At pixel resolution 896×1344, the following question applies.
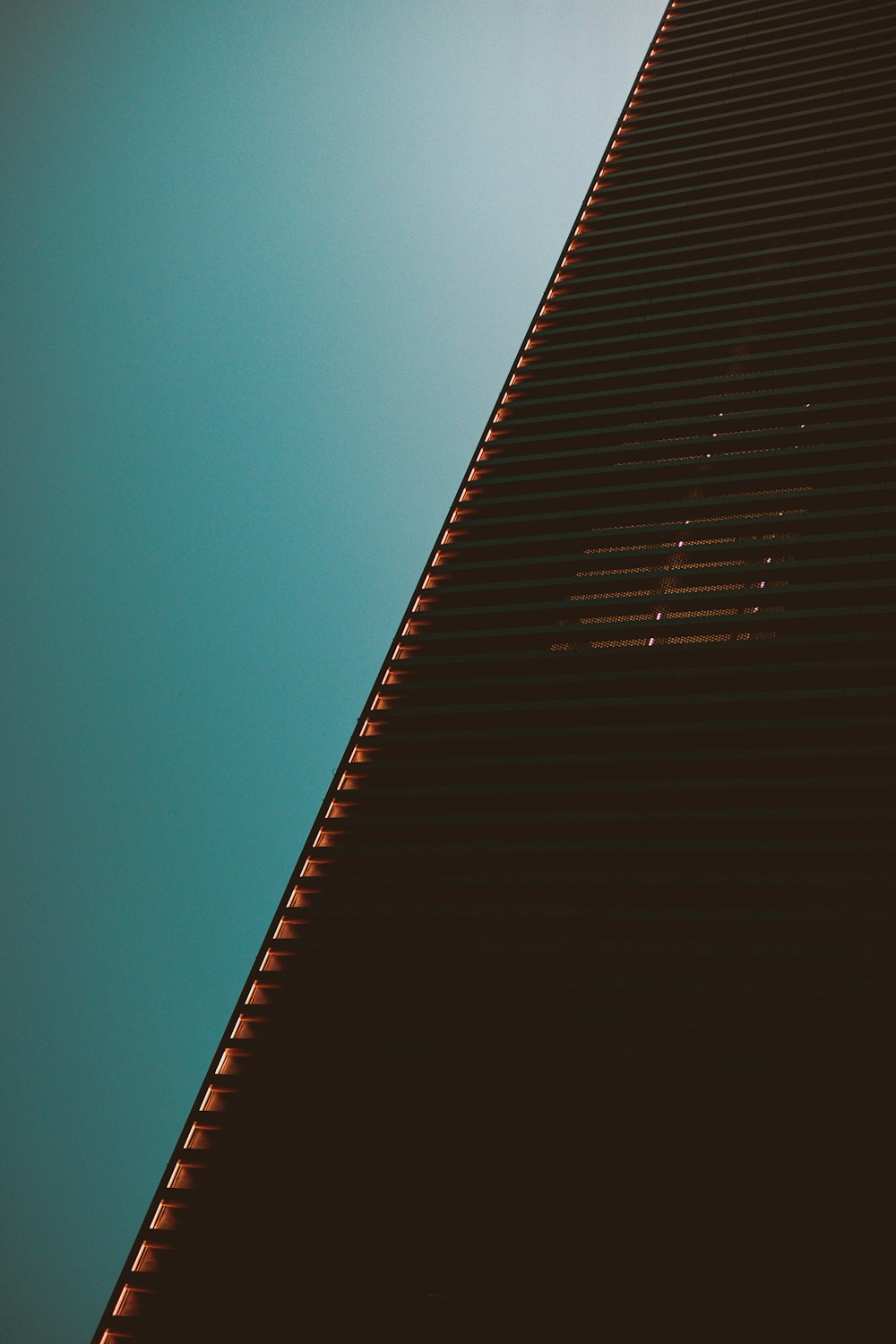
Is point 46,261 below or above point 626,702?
above

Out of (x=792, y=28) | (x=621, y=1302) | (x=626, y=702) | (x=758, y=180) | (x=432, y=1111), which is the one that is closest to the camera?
(x=621, y=1302)

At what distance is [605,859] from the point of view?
118 inches

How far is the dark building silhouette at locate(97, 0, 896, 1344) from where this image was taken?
2471 millimetres

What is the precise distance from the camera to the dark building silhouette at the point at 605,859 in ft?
8.11

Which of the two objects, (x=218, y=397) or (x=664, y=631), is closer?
(x=664, y=631)

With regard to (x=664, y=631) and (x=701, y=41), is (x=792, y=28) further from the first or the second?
(x=664, y=631)

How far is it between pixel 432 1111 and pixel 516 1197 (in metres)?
0.32

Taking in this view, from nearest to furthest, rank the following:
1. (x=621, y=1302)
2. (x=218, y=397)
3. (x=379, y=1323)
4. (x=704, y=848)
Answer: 1. (x=621, y=1302)
2. (x=379, y=1323)
3. (x=704, y=848)
4. (x=218, y=397)

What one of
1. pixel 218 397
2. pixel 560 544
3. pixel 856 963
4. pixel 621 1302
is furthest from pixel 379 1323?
pixel 218 397

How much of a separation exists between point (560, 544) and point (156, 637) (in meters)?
3.01

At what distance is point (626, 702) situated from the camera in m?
3.32

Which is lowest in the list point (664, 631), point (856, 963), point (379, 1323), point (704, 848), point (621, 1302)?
point (379, 1323)

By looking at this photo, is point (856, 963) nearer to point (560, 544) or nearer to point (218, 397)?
point (560, 544)

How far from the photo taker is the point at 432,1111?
2.71 metres
